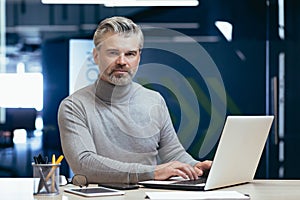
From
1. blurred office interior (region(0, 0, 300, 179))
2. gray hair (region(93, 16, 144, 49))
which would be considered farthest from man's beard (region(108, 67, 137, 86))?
blurred office interior (region(0, 0, 300, 179))

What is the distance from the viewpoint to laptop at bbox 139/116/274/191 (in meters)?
1.98

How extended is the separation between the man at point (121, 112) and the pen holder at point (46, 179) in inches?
22.8

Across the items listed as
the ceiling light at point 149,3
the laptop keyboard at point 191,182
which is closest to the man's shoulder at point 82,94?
the laptop keyboard at point 191,182

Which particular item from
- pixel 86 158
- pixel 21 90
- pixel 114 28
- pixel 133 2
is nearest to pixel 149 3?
pixel 133 2

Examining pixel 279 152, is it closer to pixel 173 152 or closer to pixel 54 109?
pixel 54 109

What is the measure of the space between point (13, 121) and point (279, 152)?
224 cm

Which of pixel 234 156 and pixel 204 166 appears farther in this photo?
pixel 204 166

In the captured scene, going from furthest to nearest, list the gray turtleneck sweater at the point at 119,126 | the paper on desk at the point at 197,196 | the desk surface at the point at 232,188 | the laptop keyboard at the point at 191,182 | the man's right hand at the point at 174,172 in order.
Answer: the gray turtleneck sweater at the point at 119,126 < the man's right hand at the point at 174,172 < the laptop keyboard at the point at 191,182 < the desk surface at the point at 232,188 < the paper on desk at the point at 197,196

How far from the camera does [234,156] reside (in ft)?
6.78

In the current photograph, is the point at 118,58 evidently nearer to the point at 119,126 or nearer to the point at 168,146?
the point at 119,126

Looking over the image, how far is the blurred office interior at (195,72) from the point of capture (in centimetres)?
509

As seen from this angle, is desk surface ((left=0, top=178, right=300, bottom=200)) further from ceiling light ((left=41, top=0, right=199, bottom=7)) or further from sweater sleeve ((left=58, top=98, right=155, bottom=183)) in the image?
ceiling light ((left=41, top=0, right=199, bottom=7))

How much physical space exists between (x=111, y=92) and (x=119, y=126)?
16 cm

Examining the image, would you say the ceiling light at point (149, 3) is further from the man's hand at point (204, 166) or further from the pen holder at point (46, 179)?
the pen holder at point (46, 179)
